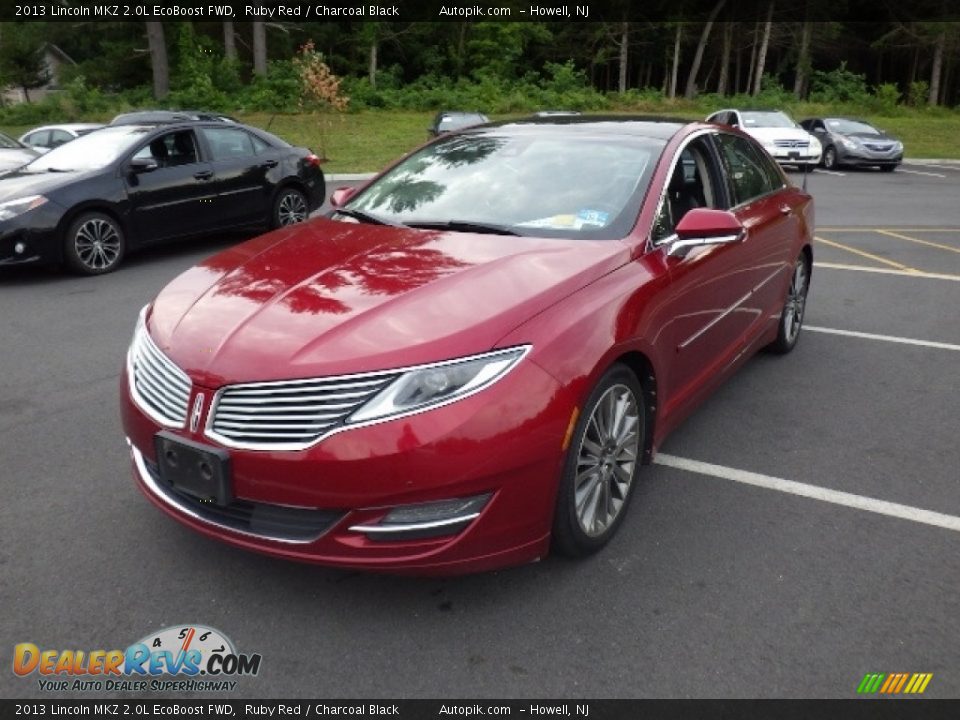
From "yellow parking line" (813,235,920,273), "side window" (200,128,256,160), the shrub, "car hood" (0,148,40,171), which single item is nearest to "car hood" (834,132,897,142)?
"yellow parking line" (813,235,920,273)

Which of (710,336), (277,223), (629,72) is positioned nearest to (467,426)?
(710,336)

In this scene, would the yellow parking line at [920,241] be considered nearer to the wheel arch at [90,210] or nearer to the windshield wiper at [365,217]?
the windshield wiper at [365,217]

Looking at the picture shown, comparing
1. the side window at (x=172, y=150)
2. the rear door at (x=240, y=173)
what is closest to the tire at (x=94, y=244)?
the side window at (x=172, y=150)

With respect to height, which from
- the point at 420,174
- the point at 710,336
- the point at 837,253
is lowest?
the point at 837,253

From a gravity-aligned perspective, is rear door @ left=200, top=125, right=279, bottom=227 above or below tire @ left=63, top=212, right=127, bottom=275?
above

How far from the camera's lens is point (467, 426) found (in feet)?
7.95

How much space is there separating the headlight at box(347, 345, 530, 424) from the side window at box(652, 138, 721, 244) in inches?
50.7

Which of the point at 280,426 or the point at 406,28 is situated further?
the point at 406,28

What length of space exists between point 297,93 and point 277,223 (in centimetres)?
2692

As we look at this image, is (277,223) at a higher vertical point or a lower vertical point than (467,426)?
lower

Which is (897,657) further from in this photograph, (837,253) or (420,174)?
(837,253)

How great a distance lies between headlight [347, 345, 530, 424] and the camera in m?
2.43

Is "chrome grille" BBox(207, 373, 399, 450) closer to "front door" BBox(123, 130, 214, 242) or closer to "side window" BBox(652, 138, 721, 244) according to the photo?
"side window" BBox(652, 138, 721, 244)

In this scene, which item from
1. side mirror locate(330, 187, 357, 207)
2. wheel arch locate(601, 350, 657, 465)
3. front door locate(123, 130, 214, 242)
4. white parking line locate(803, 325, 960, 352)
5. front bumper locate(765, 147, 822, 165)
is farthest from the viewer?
front bumper locate(765, 147, 822, 165)
